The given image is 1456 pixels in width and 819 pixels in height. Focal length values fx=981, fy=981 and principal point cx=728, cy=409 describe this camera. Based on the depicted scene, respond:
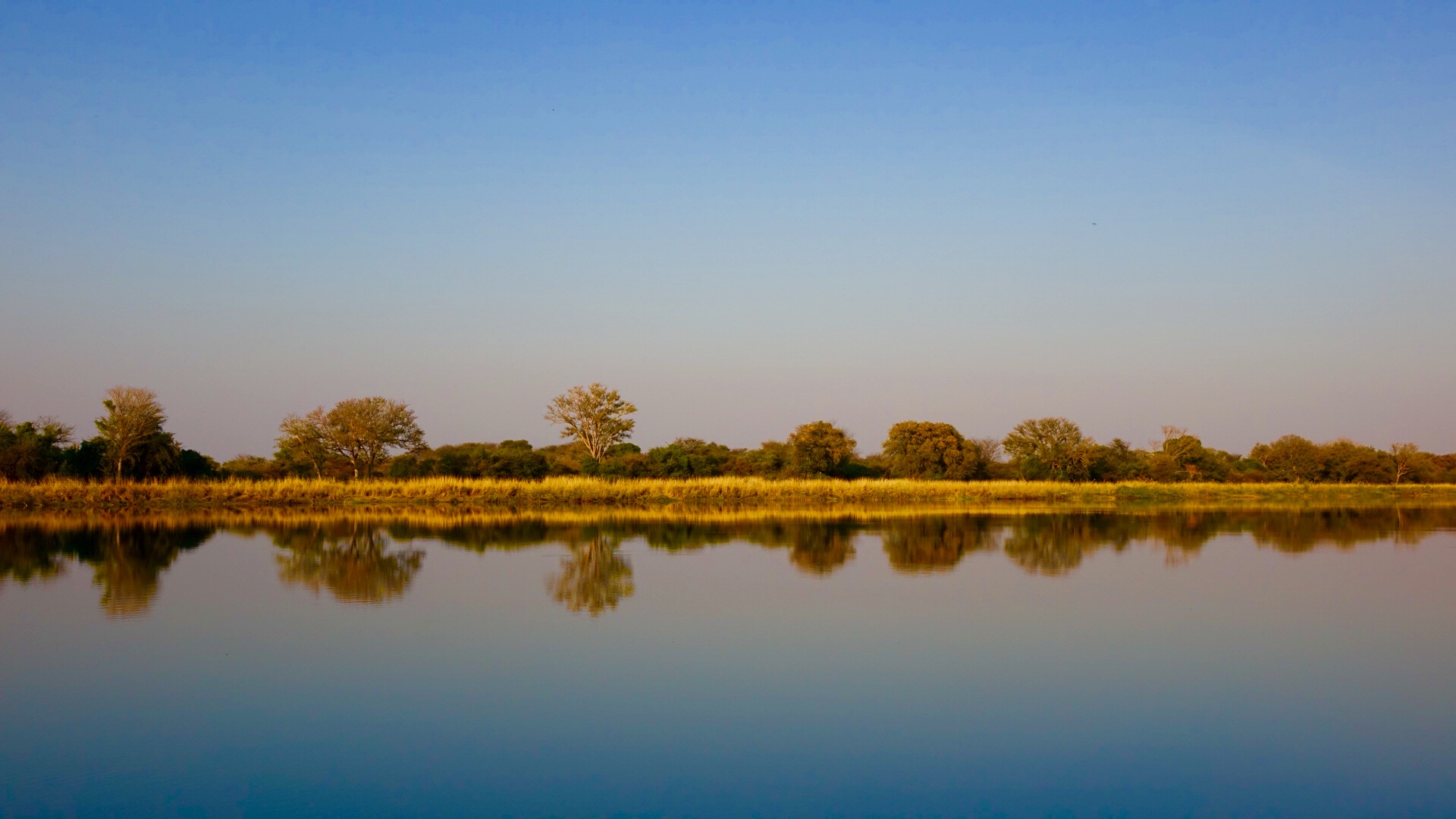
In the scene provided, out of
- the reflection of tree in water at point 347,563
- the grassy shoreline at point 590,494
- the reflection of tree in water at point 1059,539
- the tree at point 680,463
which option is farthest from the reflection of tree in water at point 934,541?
the tree at point 680,463

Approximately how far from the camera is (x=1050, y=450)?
51.6 metres

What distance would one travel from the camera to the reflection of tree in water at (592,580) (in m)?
11.6

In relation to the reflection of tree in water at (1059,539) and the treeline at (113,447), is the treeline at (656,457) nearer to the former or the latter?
the treeline at (113,447)

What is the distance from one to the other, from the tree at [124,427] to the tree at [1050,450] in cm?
3969

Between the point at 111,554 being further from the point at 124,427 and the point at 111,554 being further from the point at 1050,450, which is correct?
the point at 1050,450

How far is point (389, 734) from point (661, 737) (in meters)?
1.73

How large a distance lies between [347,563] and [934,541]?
11.3 metres

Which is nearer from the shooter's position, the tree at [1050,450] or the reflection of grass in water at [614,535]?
the reflection of grass in water at [614,535]

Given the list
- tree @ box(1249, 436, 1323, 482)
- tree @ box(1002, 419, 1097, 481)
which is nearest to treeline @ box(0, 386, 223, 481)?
tree @ box(1002, 419, 1097, 481)

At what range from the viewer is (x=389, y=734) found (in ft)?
20.4

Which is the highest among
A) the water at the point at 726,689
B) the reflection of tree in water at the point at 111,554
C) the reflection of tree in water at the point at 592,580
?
the reflection of tree in water at the point at 111,554

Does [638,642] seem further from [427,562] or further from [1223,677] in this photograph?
[427,562]

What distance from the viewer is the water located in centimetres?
527

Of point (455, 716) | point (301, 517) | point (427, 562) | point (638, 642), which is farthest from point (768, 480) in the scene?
point (455, 716)
